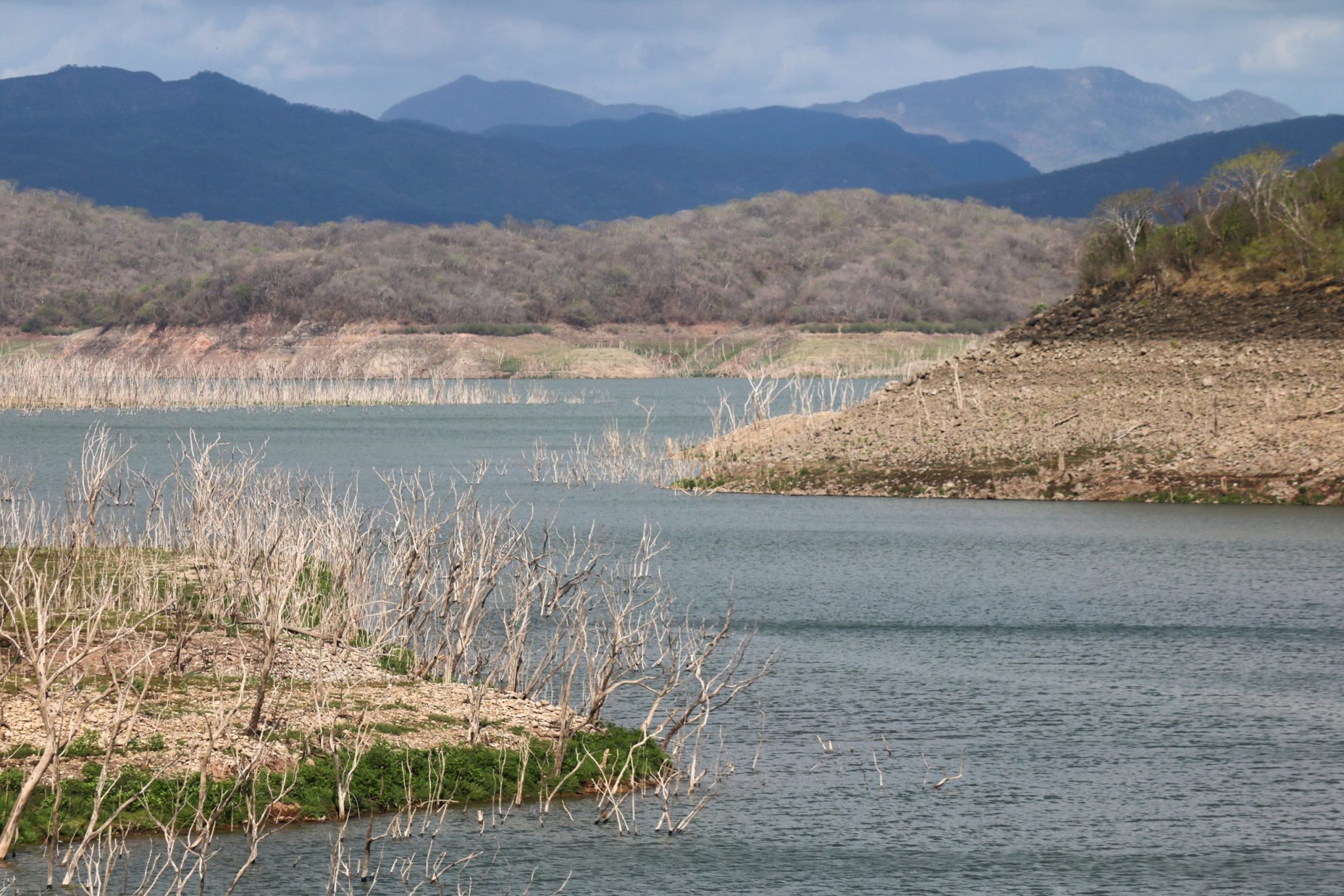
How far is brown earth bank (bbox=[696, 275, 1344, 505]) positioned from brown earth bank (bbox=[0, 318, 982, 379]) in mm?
76863

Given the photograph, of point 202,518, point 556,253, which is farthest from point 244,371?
point 202,518

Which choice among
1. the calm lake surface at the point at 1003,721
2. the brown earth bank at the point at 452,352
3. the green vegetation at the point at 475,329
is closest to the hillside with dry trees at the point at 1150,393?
the calm lake surface at the point at 1003,721

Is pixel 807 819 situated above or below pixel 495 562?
below

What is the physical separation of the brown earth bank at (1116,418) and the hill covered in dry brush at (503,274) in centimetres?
10205

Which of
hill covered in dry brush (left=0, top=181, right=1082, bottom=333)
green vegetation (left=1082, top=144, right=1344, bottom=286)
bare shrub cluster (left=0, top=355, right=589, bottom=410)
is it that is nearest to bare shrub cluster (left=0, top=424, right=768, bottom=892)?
green vegetation (left=1082, top=144, right=1344, bottom=286)

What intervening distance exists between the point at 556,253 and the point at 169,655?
16512cm

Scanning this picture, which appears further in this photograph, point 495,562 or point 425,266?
point 425,266

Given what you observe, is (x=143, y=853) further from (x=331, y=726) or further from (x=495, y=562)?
(x=495, y=562)

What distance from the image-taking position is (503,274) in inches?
6634

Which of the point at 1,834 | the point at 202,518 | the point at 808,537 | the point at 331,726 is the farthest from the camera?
the point at 808,537

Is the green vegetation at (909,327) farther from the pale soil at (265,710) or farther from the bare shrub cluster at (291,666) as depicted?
the pale soil at (265,710)

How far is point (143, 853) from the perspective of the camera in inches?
534

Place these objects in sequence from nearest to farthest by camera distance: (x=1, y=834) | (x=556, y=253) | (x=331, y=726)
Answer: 1. (x=1, y=834)
2. (x=331, y=726)
3. (x=556, y=253)

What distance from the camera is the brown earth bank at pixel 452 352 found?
132m
